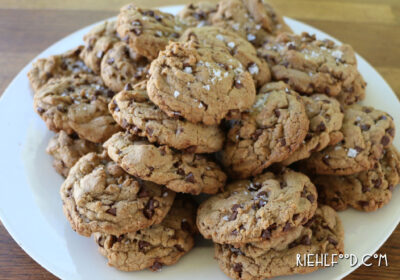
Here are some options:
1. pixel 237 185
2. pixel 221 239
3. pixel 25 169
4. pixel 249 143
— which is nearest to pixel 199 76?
pixel 249 143

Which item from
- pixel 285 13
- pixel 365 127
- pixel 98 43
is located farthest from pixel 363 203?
pixel 285 13

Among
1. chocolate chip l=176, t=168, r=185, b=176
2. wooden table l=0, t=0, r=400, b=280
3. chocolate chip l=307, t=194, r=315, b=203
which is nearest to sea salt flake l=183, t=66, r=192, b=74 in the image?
chocolate chip l=176, t=168, r=185, b=176

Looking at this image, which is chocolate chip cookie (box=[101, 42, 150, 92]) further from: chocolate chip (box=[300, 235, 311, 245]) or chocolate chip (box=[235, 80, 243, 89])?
chocolate chip (box=[300, 235, 311, 245])

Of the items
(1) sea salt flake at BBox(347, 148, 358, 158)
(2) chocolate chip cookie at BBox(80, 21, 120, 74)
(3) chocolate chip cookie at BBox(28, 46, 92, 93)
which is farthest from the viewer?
(3) chocolate chip cookie at BBox(28, 46, 92, 93)

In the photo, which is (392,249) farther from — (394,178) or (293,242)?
(293,242)

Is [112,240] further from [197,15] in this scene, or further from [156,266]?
[197,15]
